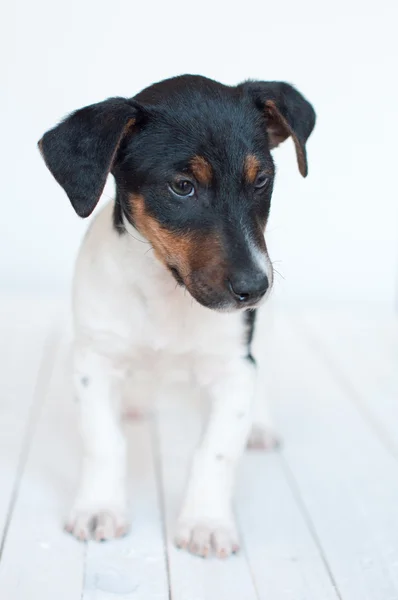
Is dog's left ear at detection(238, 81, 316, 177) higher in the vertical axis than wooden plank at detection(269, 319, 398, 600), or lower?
higher

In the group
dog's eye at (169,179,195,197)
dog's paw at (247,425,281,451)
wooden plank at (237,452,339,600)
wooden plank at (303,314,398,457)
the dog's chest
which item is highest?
dog's eye at (169,179,195,197)

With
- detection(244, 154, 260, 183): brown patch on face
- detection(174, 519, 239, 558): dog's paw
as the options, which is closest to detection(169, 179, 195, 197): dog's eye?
detection(244, 154, 260, 183): brown patch on face

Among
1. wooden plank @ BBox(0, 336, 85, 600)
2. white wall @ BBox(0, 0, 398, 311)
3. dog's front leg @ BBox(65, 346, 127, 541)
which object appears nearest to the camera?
wooden plank @ BBox(0, 336, 85, 600)

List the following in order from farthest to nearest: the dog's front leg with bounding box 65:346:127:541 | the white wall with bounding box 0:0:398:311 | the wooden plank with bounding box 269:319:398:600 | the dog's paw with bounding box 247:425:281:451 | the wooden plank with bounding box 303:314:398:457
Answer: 1. the white wall with bounding box 0:0:398:311
2. the wooden plank with bounding box 303:314:398:457
3. the dog's paw with bounding box 247:425:281:451
4. the dog's front leg with bounding box 65:346:127:541
5. the wooden plank with bounding box 269:319:398:600

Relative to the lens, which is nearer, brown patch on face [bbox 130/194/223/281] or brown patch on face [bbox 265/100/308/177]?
brown patch on face [bbox 130/194/223/281]

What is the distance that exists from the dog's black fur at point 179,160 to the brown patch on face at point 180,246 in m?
0.01

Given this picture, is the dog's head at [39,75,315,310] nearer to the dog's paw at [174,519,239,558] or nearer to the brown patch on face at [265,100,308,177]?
the brown patch on face at [265,100,308,177]

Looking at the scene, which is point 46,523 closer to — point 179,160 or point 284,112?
point 179,160

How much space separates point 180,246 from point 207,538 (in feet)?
2.37

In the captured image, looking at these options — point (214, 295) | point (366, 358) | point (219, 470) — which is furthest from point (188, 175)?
point (366, 358)

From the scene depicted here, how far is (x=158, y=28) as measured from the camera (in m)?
4.44

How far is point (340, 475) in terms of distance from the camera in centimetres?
277

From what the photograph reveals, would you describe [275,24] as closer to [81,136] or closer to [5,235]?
[5,235]

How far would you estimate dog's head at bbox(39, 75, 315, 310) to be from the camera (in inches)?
81.3
